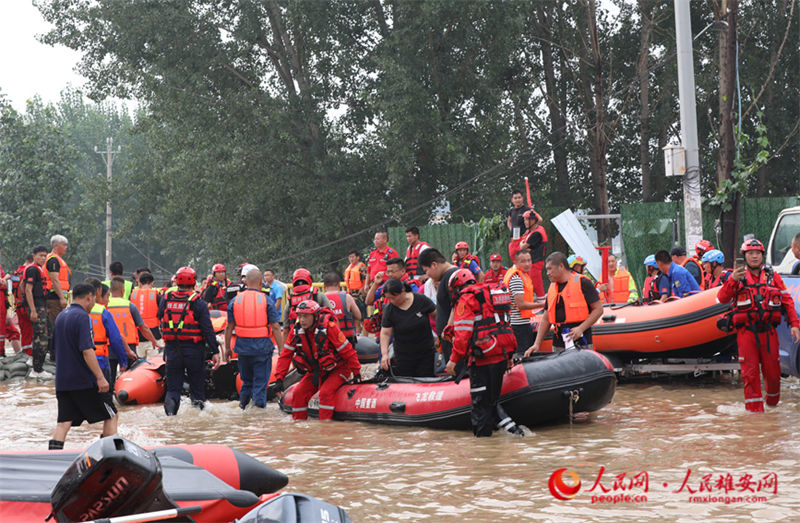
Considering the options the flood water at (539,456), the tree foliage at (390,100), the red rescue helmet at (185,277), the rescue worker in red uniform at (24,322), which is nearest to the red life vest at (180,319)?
the red rescue helmet at (185,277)

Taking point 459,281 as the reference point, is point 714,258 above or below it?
above

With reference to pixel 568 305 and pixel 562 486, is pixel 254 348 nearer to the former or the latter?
pixel 568 305

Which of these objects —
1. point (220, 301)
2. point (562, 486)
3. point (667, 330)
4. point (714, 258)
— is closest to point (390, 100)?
point (220, 301)

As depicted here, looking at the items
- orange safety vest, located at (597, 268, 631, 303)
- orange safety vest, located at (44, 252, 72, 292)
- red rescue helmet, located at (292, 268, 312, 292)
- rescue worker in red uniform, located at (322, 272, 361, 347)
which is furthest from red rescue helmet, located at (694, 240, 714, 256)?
orange safety vest, located at (44, 252, 72, 292)

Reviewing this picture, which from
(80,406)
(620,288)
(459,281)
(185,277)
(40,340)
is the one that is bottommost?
(80,406)

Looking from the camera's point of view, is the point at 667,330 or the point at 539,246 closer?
the point at 667,330

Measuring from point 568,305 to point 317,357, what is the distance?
2.77 m

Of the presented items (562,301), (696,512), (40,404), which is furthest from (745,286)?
(40,404)

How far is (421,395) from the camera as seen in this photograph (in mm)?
9188

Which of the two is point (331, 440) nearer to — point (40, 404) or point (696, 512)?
point (696, 512)

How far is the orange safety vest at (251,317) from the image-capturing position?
10594 millimetres

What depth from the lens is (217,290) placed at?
15.6 m

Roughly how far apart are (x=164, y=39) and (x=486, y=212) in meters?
10.8

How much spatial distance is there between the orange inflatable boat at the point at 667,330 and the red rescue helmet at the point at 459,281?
3706 millimetres
